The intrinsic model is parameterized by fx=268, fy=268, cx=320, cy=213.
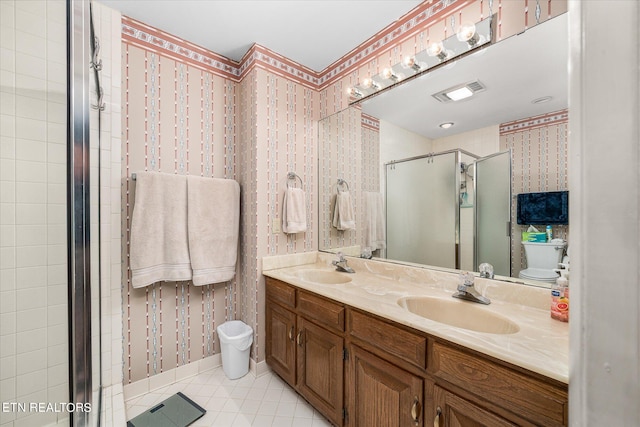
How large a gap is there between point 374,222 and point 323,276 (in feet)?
1.84

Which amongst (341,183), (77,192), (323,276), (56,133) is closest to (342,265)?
(323,276)

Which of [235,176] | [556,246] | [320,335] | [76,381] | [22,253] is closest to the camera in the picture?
[76,381]

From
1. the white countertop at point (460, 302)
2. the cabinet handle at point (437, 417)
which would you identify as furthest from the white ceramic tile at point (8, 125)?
the cabinet handle at point (437, 417)

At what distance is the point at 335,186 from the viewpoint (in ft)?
7.36

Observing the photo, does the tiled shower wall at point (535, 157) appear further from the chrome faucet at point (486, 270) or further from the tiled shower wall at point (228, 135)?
the tiled shower wall at point (228, 135)

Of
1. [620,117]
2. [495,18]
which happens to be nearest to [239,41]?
[495,18]

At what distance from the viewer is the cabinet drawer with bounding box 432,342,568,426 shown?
0.74 m

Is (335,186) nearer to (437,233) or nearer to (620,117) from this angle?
(437,233)

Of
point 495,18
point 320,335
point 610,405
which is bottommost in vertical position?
point 320,335

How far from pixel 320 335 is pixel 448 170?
1.19m

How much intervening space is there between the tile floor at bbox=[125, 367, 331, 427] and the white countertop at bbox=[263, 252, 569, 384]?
75cm

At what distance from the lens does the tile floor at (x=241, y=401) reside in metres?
1.54

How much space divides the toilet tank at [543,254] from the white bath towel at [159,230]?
2.00 meters

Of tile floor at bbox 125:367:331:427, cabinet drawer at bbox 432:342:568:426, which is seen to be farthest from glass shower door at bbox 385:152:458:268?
tile floor at bbox 125:367:331:427
